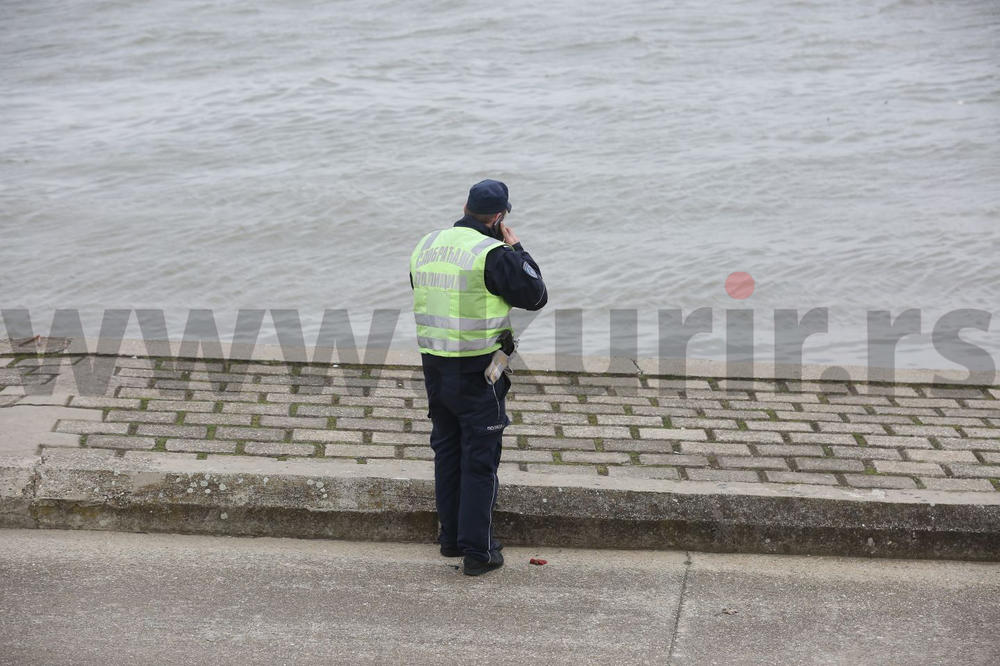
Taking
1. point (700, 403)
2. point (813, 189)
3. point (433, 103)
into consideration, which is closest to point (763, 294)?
point (813, 189)

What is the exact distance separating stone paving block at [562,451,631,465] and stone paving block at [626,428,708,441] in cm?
35

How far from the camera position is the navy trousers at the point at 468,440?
15.4 feet

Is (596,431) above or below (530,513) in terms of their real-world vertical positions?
below

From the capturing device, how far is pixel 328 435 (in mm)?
6074

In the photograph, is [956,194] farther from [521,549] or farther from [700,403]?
[521,549]

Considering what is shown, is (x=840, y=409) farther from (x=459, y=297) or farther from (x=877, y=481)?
(x=459, y=297)

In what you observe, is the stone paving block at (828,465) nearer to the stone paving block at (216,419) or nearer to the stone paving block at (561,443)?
the stone paving block at (561,443)

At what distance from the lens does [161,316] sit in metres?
12.9

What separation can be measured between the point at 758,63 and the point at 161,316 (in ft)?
70.0

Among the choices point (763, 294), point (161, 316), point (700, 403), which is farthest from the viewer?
point (763, 294)

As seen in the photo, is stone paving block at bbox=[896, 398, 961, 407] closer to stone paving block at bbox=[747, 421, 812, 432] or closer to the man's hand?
stone paving block at bbox=[747, 421, 812, 432]

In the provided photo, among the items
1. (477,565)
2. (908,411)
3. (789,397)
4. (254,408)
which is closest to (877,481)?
(908,411)

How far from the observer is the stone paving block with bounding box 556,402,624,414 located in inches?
262

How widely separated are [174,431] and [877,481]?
3.75m
